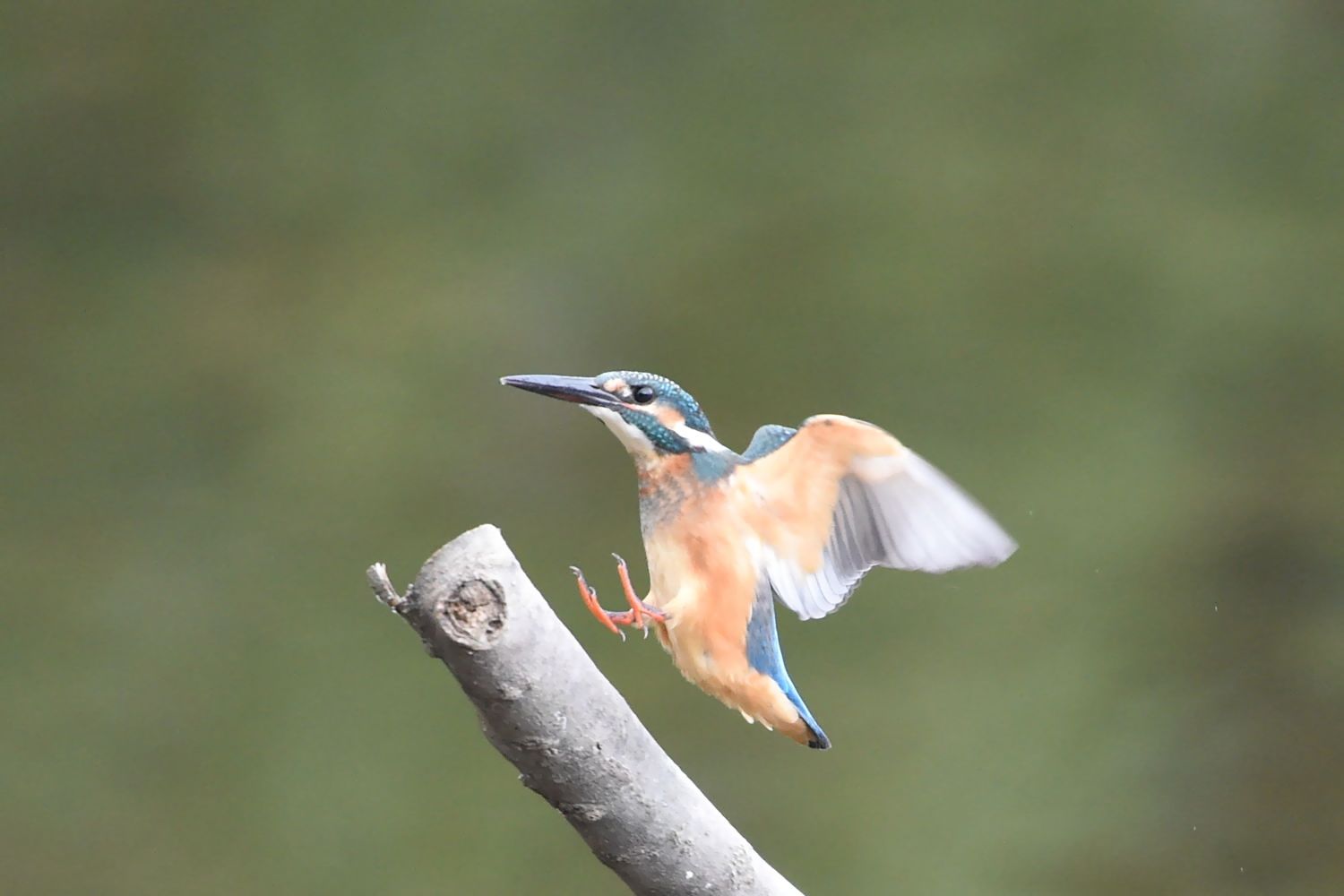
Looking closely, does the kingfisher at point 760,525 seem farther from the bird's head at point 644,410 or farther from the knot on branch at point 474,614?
the knot on branch at point 474,614

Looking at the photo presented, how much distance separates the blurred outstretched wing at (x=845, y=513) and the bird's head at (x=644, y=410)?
0.19 feet

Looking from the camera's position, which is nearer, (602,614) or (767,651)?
(602,614)

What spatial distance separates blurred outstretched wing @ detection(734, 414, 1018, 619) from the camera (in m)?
1.14

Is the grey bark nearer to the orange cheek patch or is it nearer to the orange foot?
the orange foot

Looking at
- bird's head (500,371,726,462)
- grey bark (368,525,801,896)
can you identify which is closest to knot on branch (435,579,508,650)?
grey bark (368,525,801,896)

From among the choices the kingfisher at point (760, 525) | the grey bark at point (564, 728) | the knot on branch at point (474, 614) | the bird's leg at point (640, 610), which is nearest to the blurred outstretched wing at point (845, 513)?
the kingfisher at point (760, 525)

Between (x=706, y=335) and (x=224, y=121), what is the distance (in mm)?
965

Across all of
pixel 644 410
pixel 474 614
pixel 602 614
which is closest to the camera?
pixel 474 614

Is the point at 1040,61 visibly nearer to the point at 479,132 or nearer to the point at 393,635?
the point at 479,132

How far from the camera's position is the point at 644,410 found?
3.85ft

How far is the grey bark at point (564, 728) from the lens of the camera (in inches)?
36.0

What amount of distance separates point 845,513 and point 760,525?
7 cm

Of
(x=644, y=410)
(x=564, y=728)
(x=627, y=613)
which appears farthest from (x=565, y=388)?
(x=564, y=728)

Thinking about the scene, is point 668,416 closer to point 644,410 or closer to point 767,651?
point 644,410
